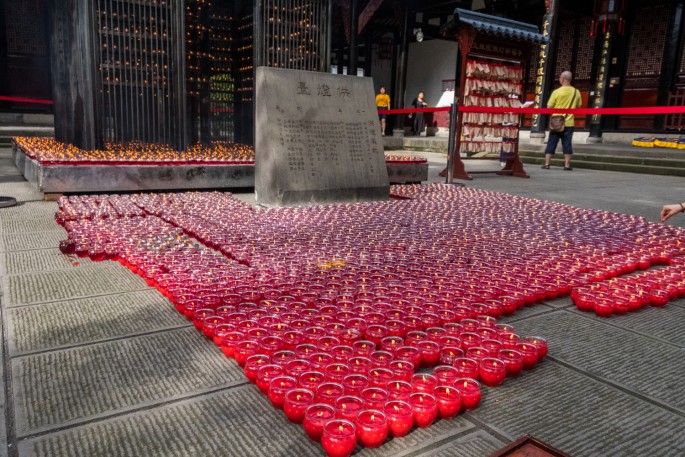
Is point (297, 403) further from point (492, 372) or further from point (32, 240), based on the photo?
point (32, 240)

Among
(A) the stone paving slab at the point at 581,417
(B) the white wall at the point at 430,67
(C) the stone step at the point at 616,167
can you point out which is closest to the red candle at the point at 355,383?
(A) the stone paving slab at the point at 581,417

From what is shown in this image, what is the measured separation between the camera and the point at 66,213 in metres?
3.81

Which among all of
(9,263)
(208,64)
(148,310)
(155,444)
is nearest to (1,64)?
(208,64)

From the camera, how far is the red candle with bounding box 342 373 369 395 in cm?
142

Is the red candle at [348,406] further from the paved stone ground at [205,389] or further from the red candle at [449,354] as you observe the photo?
the red candle at [449,354]

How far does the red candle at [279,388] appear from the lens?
1413 mm

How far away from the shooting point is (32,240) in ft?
10.4

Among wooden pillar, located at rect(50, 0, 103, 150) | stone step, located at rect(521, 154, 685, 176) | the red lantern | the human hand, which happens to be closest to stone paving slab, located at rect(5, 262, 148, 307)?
the human hand

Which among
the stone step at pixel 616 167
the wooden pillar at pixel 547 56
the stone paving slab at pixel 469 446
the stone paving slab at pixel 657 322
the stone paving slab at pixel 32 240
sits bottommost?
the stone paving slab at pixel 469 446

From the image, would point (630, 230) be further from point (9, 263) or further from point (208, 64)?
point (208, 64)

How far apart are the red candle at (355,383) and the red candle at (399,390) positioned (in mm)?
68

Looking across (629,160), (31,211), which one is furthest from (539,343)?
(629,160)

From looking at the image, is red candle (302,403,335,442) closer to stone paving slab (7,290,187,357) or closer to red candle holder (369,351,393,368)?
red candle holder (369,351,393,368)

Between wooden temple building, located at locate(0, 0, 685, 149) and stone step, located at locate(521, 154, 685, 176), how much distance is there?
4.66ft
